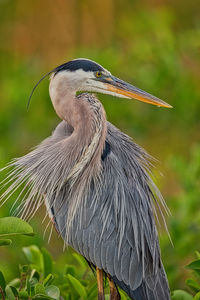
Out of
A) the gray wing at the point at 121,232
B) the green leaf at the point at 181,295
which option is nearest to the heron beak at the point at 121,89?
the gray wing at the point at 121,232

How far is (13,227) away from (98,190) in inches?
35.1

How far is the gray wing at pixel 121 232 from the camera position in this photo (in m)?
3.37

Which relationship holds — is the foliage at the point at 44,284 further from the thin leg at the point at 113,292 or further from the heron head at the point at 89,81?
the heron head at the point at 89,81

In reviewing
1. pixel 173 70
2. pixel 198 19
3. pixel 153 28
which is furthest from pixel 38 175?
pixel 198 19

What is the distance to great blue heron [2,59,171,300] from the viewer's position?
3.38 meters

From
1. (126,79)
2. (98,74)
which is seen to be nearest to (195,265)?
(98,74)

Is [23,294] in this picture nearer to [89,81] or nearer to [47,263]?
[47,263]

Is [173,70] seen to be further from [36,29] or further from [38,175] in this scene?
[38,175]

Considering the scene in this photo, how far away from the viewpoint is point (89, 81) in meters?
3.48

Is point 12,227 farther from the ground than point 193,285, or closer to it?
farther from the ground

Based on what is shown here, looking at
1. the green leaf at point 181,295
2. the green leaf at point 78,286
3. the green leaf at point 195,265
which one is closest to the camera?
the green leaf at point 195,265

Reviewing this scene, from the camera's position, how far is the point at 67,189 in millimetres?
3514

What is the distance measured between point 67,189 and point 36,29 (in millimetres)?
5621

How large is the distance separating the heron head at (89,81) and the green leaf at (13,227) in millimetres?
1014
